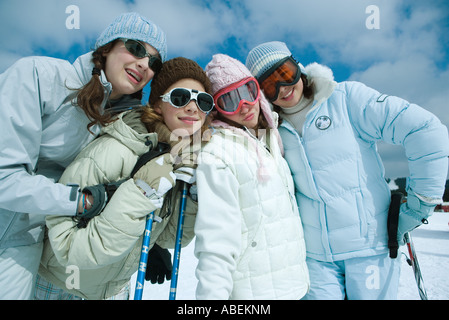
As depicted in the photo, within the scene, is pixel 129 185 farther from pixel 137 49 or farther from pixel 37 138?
pixel 137 49

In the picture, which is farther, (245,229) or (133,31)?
(133,31)

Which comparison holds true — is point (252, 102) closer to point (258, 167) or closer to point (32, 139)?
point (258, 167)

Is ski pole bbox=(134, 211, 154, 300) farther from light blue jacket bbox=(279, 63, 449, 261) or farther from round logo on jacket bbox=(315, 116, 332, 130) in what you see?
round logo on jacket bbox=(315, 116, 332, 130)

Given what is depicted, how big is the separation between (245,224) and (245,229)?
0.04m

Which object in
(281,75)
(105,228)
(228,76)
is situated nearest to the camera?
(105,228)

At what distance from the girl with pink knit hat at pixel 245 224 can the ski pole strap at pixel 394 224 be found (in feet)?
2.54

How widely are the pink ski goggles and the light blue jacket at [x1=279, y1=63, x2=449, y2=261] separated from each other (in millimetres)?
571

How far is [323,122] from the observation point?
2223mm

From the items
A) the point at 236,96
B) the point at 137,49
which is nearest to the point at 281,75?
the point at 236,96

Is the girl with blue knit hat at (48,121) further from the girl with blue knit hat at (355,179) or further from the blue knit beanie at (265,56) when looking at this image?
the girl with blue knit hat at (355,179)

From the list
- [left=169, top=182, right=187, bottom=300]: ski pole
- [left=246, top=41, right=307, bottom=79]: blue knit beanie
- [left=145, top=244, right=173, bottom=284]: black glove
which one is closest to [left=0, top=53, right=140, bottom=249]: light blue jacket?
[left=169, top=182, right=187, bottom=300]: ski pole

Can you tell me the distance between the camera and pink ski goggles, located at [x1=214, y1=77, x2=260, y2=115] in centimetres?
216

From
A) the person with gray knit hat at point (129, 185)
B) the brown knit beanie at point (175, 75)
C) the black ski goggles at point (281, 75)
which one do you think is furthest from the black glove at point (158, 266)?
the black ski goggles at point (281, 75)
